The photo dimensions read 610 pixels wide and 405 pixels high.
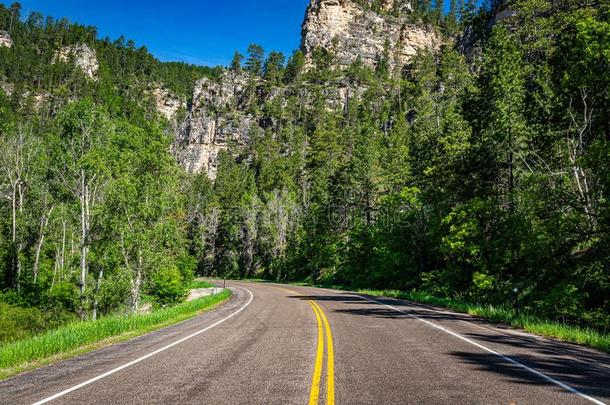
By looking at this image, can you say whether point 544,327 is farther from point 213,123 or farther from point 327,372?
point 213,123

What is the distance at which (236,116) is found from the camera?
135 metres

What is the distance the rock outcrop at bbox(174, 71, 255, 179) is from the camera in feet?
426

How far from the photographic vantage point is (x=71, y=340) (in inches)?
421

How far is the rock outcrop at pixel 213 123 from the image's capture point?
130 m

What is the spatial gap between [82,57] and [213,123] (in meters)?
60.8

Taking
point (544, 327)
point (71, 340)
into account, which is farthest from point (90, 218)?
point (544, 327)

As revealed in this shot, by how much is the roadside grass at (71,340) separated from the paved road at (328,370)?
30.9 inches

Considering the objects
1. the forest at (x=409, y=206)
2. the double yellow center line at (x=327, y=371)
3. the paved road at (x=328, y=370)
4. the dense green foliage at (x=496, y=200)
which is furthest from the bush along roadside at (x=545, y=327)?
the double yellow center line at (x=327, y=371)

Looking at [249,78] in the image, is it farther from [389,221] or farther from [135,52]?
[389,221]

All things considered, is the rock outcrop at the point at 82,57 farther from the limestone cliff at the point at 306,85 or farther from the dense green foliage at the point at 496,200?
the dense green foliage at the point at 496,200

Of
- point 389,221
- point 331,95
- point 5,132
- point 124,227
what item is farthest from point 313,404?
point 331,95

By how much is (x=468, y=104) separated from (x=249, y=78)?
13086cm

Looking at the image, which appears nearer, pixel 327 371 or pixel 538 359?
pixel 327 371

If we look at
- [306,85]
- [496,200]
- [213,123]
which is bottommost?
[496,200]
